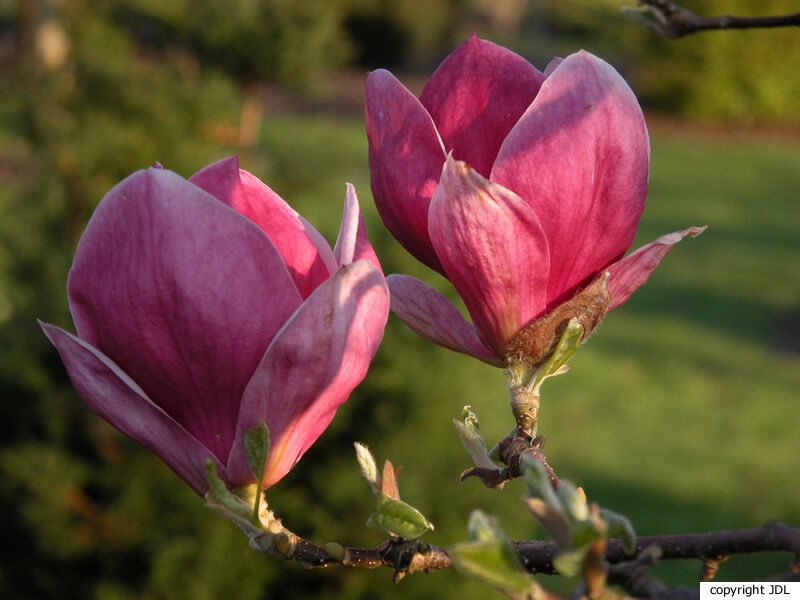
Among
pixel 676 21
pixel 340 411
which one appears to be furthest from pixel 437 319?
pixel 340 411

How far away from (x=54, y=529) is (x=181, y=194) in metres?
2.57

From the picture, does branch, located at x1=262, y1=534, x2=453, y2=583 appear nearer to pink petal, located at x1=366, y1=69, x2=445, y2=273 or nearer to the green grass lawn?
pink petal, located at x1=366, y1=69, x2=445, y2=273

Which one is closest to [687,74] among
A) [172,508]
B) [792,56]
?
[792,56]

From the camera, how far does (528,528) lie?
3582 millimetres

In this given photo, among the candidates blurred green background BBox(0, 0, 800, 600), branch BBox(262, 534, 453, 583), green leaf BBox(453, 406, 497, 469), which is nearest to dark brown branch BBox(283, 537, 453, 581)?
branch BBox(262, 534, 453, 583)

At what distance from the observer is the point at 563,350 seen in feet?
2.67

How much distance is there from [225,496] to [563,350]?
1.01 feet

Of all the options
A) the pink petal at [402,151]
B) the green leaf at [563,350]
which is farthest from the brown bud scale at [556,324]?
the pink petal at [402,151]

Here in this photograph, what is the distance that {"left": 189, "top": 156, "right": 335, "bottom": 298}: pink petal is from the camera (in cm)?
74

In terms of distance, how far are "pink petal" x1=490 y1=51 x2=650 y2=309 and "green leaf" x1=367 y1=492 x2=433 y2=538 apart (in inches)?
9.4

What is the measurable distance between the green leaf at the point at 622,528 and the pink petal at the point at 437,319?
274mm

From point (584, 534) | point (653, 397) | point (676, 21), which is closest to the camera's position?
point (584, 534)

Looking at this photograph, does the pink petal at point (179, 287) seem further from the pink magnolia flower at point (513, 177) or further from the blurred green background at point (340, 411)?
the blurred green background at point (340, 411)

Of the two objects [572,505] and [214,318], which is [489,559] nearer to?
[572,505]
